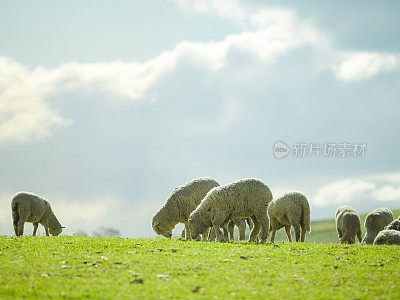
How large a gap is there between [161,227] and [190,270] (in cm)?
1517

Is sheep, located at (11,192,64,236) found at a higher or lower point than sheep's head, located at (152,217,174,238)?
higher

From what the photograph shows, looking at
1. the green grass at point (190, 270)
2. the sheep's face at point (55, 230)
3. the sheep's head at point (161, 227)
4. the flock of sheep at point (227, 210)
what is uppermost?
the flock of sheep at point (227, 210)

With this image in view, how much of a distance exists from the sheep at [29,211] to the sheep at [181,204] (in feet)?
41.4

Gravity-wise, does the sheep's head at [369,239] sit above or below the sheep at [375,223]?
below

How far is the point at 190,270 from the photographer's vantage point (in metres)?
15.1

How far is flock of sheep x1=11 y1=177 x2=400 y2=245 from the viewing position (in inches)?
931

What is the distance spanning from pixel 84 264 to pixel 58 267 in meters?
0.91

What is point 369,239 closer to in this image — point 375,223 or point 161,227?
point 375,223

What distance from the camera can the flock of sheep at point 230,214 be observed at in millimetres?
23656

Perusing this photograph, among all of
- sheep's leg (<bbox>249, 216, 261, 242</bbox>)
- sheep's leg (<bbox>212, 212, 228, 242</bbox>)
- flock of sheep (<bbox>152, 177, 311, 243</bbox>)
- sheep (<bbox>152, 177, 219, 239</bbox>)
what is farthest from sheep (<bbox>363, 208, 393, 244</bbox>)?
sheep's leg (<bbox>212, 212, 228, 242</bbox>)

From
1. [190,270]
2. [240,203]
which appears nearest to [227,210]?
[240,203]

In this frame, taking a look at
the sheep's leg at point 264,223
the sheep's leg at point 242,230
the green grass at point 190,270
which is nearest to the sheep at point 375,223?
the sheep's leg at point 242,230

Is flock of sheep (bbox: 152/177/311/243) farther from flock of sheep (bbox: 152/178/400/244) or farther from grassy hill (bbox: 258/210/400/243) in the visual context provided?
grassy hill (bbox: 258/210/400/243)

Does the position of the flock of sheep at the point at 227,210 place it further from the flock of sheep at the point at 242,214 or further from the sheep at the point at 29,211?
the sheep at the point at 29,211
